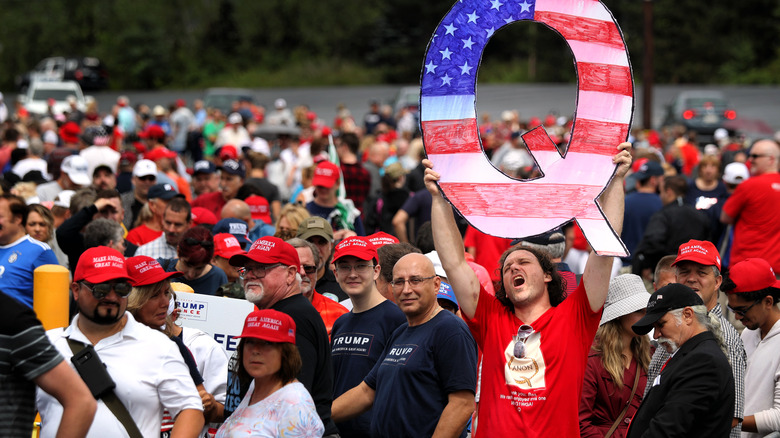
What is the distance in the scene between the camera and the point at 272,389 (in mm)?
4344

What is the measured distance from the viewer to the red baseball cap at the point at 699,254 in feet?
19.2

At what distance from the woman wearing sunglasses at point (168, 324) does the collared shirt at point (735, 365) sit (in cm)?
213

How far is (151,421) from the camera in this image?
4.23 meters

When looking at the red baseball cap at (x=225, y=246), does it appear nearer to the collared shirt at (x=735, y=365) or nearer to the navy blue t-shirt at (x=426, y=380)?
the navy blue t-shirt at (x=426, y=380)

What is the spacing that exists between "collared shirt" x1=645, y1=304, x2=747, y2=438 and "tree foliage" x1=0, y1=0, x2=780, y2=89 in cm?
4273

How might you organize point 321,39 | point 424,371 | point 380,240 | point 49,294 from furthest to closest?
point 321,39 < point 380,240 < point 49,294 < point 424,371

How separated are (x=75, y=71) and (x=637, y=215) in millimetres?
38093

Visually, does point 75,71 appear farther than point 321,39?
No

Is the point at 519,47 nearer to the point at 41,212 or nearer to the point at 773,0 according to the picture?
the point at 773,0

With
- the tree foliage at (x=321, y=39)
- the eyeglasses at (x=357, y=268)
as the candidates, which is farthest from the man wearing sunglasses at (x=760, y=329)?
the tree foliage at (x=321, y=39)

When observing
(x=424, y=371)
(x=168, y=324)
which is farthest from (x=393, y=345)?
(x=168, y=324)

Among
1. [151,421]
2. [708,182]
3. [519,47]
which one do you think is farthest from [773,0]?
[151,421]

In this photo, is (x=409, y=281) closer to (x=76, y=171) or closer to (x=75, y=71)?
(x=76, y=171)

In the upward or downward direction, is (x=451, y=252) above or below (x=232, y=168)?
above
